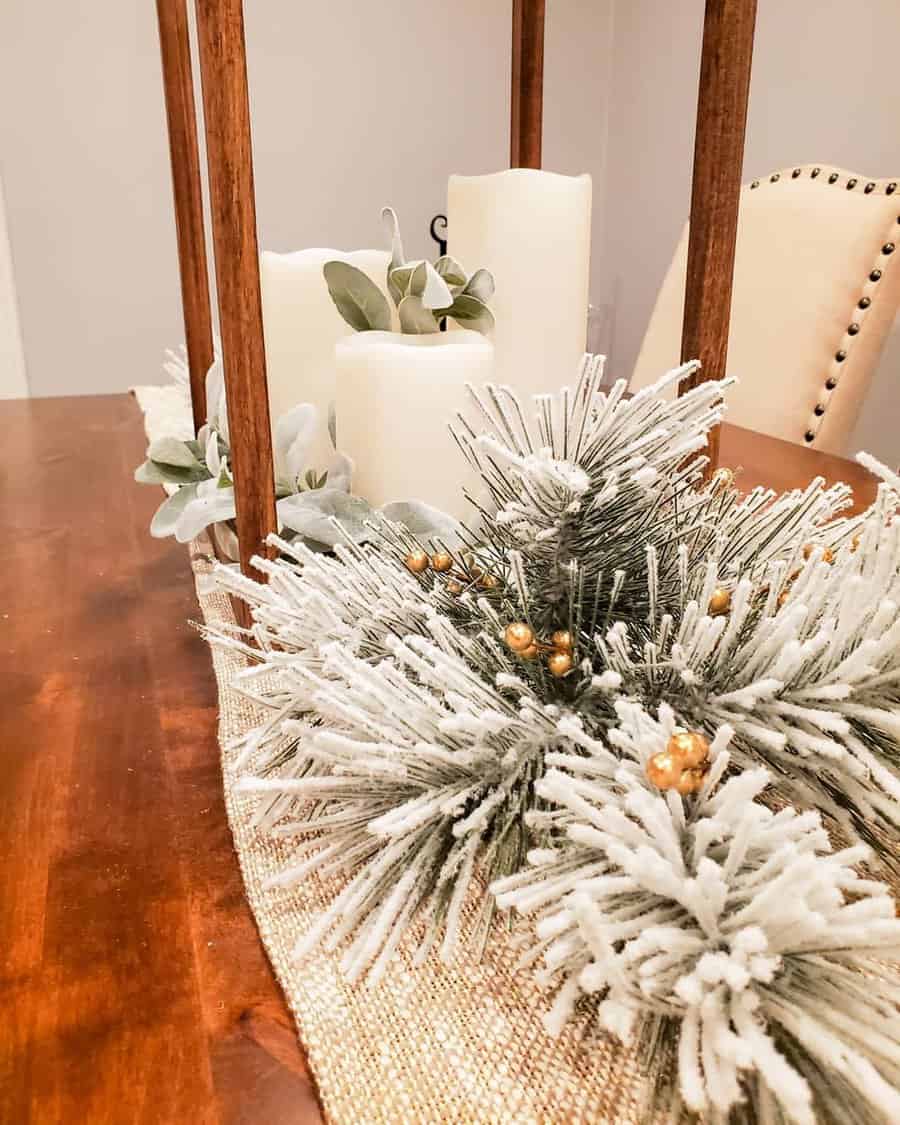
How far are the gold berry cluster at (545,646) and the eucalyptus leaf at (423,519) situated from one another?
108 mm

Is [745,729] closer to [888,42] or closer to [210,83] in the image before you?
[210,83]

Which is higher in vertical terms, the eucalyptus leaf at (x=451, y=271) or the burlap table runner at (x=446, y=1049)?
the eucalyptus leaf at (x=451, y=271)

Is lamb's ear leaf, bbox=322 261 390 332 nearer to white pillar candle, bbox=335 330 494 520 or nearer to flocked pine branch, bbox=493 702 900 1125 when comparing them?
white pillar candle, bbox=335 330 494 520

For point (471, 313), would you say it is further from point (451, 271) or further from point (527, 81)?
point (527, 81)

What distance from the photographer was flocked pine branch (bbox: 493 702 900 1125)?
171 mm

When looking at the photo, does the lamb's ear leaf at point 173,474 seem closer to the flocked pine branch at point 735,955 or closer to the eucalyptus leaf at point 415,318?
the eucalyptus leaf at point 415,318

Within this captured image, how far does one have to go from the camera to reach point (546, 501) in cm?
28

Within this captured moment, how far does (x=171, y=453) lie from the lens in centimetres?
51

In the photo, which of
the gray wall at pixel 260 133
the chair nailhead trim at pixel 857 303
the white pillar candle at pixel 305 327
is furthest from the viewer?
the gray wall at pixel 260 133

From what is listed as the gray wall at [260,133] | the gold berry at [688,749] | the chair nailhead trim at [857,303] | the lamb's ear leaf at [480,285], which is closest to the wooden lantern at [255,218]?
the lamb's ear leaf at [480,285]

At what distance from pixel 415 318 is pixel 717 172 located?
151 mm

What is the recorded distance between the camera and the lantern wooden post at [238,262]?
1.10ft

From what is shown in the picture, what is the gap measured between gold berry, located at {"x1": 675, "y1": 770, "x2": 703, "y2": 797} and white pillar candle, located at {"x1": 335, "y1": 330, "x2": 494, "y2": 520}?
0.75 ft

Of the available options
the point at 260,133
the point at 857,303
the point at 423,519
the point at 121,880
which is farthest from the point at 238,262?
the point at 260,133
